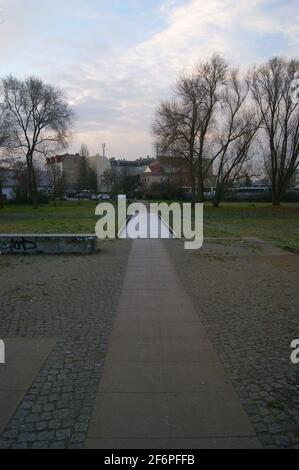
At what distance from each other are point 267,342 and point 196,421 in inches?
94.5

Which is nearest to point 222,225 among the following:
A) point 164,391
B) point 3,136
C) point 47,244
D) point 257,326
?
point 47,244

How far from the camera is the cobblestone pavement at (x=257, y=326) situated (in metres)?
4.02

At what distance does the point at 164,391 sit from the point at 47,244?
11.3m

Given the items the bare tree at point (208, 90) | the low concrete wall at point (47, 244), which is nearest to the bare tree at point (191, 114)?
the bare tree at point (208, 90)

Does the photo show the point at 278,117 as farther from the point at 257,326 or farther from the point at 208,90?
the point at 257,326

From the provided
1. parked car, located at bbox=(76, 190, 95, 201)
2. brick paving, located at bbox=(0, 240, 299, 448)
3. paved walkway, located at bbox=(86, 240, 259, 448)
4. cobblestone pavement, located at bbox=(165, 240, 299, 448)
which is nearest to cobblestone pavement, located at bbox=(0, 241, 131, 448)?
brick paving, located at bbox=(0, 240, 299, 448)

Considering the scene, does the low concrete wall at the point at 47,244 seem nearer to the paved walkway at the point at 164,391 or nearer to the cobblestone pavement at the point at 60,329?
the cobblestone pavement at the point at 60,329

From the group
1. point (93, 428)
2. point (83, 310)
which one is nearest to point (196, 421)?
point (93, 428)

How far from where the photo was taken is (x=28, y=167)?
60219mm

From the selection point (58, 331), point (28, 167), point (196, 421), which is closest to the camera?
point (196, 421)

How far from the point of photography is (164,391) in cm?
443

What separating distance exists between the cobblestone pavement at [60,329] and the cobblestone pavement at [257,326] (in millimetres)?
1509

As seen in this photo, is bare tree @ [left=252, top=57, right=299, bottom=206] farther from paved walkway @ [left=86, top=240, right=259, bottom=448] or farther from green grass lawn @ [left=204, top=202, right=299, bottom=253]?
paved walkway @ [left=86, top=240, right=259, bottom=448]
